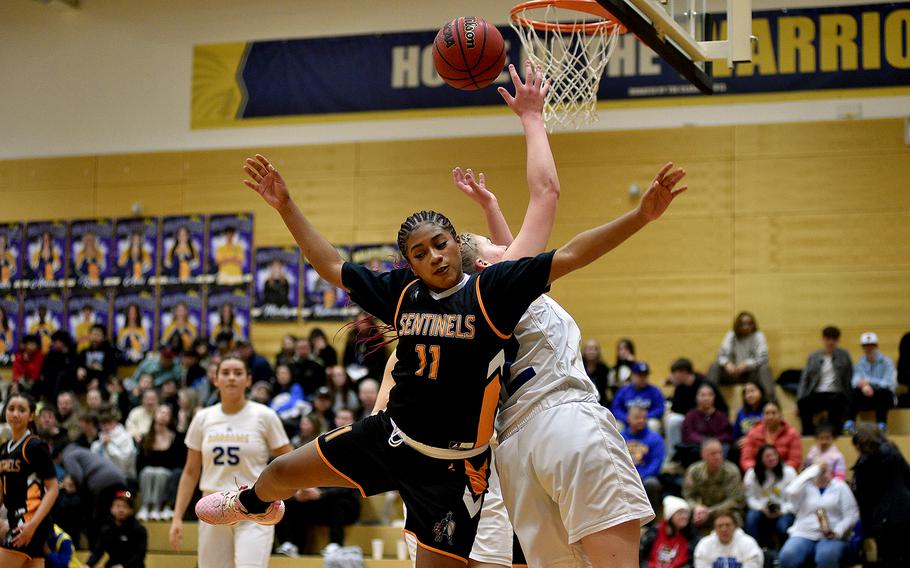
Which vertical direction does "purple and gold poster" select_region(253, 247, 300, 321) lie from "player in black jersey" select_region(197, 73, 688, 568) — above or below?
above

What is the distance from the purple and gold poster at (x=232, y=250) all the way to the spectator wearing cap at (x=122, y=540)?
6240 millimetres

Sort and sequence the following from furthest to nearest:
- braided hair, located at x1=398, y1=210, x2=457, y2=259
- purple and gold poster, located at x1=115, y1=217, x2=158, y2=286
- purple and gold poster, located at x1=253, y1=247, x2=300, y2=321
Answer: purple and gold poster, located at x1=115, y1=217, x2=158, y2=286 < purple and gold poster, located at x1=253, y1=247, x2=300, y2=321 < braided hair, located at x1=398, y1=210, x2=457, y2=259

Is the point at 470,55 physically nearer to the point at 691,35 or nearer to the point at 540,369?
the point at 691,35

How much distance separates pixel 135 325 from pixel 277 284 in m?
2.62

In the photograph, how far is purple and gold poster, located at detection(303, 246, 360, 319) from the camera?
58.7ft

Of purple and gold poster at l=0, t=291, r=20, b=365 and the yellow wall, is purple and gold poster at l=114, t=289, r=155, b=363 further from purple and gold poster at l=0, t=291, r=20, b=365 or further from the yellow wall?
the yellow wall

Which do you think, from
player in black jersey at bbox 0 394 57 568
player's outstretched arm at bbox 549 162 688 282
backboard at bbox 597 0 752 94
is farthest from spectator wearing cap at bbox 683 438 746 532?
player's outstretched arm at bbox 549 162 688 282

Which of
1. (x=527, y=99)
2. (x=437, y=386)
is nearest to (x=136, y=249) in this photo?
(x=527, y=99)

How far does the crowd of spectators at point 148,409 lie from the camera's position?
1320 cm

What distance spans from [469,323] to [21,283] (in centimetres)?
1645

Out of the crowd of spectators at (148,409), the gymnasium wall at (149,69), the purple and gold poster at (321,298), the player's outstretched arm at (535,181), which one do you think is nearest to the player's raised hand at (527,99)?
the player's outstretched arm at (535,181)

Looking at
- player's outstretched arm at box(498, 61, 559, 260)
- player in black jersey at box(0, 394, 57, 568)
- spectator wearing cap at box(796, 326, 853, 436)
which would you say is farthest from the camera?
spectator wearing cap at box(796, 326, 853, 436)

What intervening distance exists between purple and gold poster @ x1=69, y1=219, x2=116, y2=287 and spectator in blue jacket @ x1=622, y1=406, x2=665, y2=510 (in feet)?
33.5

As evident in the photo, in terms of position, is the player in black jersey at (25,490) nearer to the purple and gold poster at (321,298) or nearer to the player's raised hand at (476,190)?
the player's raised hand at (476,190)
